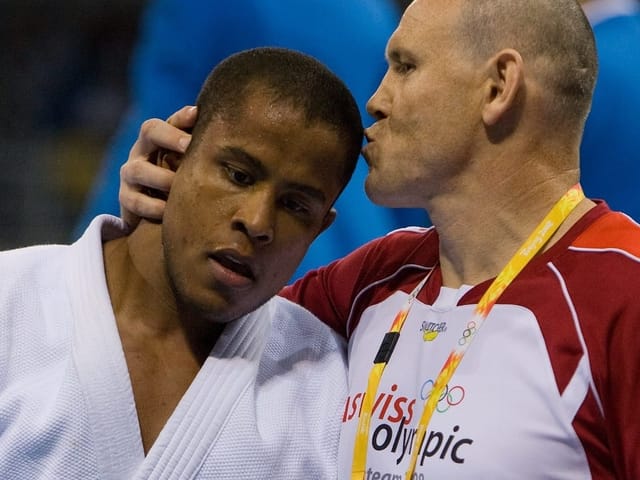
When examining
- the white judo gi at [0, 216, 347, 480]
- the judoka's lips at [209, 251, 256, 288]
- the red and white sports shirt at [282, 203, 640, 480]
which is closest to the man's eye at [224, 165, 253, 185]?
the judoka's lips at [209, 251, 256, 288]

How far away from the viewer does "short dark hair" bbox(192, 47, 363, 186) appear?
4.90 ft

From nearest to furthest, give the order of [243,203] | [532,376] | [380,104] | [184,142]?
[532,376] → [243,203] → [184,142] → [380,104]

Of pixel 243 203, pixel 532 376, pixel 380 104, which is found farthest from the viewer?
pixel 380 104

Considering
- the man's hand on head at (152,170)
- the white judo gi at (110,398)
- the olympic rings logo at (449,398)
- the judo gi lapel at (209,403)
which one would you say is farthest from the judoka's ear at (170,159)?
the olympic rings logo at (449,398)

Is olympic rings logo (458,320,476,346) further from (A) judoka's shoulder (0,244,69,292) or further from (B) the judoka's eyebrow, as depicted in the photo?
(A) judoka's shoulder (0,244,69,292)

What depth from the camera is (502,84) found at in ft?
5.20

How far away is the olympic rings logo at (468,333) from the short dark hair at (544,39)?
1.27 ft

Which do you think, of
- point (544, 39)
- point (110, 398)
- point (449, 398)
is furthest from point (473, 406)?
point (544, 39)

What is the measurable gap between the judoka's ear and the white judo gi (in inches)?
5.5

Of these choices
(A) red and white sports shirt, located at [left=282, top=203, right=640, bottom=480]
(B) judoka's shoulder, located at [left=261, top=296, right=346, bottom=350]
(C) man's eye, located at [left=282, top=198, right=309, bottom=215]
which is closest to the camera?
(A) red and white sports shirt, located at [left=282, top=203, right=640, bottom=480]

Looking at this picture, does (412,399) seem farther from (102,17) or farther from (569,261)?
(102,17)

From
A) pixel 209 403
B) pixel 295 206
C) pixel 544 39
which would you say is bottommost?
pixel 209 403

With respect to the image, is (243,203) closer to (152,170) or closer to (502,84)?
(152,170)

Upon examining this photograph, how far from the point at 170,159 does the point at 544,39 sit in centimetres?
63
